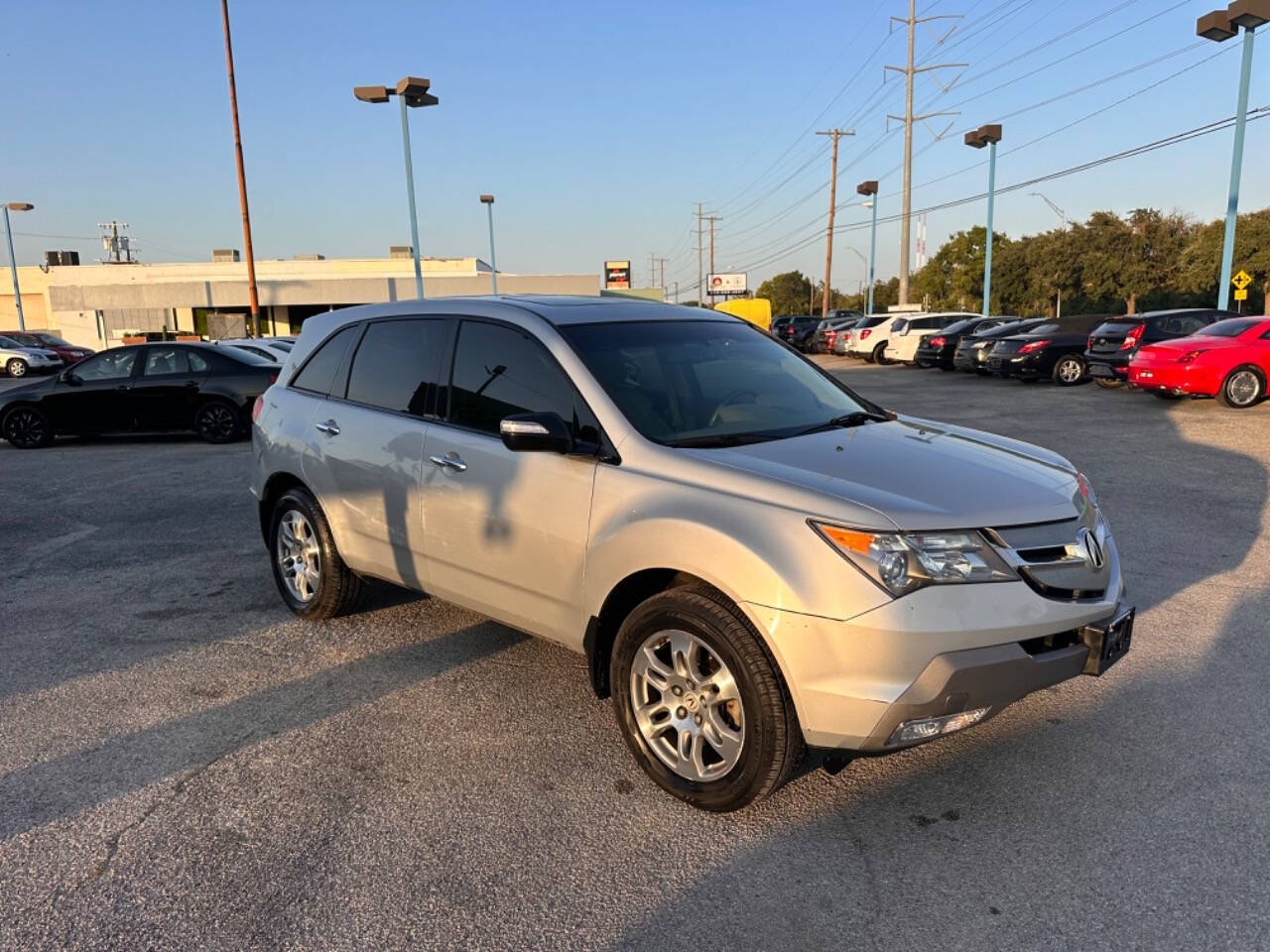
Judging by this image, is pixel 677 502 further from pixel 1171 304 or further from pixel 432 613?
pixel 1171 304

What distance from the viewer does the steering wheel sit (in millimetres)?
3769

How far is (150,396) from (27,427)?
81.8 inches

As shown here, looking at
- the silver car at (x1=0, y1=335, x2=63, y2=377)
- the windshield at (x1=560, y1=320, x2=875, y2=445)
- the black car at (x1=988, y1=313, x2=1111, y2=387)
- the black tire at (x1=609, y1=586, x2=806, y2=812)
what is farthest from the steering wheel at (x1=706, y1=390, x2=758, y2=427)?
the silver car at (x1=0, y1=335, x2=63, y2=377)

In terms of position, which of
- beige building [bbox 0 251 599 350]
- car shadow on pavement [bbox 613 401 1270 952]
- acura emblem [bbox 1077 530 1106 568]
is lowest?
car shadow on pavement [bbox 613 401 1270 952]

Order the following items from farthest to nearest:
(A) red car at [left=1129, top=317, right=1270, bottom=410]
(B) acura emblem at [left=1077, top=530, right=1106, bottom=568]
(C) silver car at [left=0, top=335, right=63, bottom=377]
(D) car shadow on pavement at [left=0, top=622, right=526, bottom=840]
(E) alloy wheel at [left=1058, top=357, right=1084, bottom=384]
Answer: (C) silver car at [left=0, top=335, right=63, bottom=377], (E) alloy wheel at [left=1058, top=357, right=1084, bottom=384], (A) red car at [left=1129, top=317, right=1270, bottom=410], (D) car shadow on pavement at [left=0, top=622, right=526, bottom=840], (B) acura emblem at [left=1077, top=530, right=1106, bottom=568]

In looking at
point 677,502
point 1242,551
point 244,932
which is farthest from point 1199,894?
point 1242,551

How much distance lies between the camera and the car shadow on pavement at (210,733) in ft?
10.9

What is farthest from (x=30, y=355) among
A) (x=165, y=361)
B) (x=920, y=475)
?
(x=920, y=475)

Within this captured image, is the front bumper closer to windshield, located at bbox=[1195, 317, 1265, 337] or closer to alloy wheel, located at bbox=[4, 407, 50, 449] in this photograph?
windshield, located at bbox=[1195, 317, 1265, 337]

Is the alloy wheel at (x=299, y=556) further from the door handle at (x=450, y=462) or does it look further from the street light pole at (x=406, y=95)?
the street light pole at (x=406, y=95)

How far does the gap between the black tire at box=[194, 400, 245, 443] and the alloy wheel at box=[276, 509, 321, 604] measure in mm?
8347

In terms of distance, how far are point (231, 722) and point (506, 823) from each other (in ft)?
5.13

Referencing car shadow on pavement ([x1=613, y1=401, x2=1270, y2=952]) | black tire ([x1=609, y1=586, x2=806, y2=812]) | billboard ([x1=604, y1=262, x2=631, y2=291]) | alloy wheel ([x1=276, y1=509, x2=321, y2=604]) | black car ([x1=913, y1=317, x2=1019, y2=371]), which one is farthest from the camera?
billboard ([x1=604, y1=262, x2=631, y2=291])

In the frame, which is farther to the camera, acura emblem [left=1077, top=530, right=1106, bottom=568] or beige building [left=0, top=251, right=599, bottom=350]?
beige building [left=0, top=251, right=599, bottom=350]
